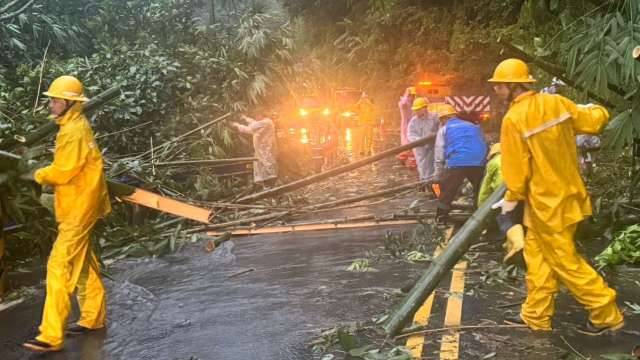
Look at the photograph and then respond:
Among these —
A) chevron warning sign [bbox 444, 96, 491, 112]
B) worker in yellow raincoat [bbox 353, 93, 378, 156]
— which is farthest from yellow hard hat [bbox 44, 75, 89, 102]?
worker in yellow raincoat [bbox 353, 93, 378, 156]

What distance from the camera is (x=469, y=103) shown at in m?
16.8

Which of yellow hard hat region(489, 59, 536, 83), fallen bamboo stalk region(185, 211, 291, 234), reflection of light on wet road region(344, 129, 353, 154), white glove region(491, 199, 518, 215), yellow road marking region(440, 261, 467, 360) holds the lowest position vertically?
reflection of light on wet road region(344, 129, 353, 154)

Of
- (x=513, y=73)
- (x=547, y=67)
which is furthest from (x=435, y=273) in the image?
(x=547, y=67)

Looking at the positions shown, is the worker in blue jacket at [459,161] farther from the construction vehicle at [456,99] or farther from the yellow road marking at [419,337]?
the construction vehicle at [456,99]

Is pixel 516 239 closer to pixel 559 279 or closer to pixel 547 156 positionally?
Answer: pixel 559 279

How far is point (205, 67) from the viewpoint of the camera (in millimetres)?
14625

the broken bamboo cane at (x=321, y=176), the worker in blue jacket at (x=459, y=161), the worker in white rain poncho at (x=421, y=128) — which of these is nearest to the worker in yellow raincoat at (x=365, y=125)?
the worker in white rain poncho at (x=421, y=128)

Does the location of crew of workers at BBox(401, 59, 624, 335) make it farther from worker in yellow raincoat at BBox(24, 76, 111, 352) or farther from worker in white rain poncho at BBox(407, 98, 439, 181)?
worker in white rain poncho at BBox(407, 98, 439, 181)

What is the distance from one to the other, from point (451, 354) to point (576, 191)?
5.15 ft

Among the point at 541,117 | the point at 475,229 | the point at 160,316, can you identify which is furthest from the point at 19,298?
the point at 541,117

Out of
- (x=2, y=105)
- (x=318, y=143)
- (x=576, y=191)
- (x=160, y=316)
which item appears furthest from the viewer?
(x=318, y=143)

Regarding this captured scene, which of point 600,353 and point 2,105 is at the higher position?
point 2,105

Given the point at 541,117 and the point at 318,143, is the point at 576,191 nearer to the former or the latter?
the point at 541,117

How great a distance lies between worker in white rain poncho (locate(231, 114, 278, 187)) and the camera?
13711 mm
